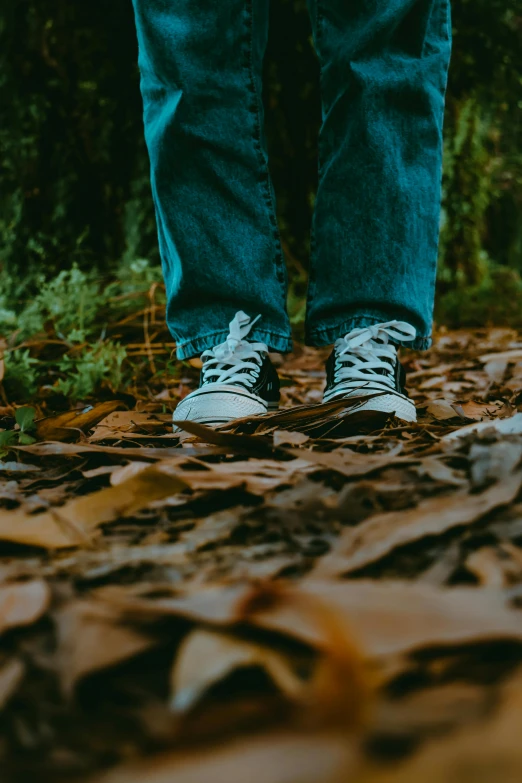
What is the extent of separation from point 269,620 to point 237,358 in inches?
31.4

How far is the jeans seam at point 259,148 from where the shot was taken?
1156mm

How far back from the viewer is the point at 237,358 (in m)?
1.17

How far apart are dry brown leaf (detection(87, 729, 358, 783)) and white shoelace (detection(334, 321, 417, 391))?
0.81 meters

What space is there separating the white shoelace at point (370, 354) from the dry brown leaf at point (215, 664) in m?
0.75

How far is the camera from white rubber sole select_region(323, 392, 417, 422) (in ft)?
3.33

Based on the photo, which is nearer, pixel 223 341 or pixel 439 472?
pixel 439 472

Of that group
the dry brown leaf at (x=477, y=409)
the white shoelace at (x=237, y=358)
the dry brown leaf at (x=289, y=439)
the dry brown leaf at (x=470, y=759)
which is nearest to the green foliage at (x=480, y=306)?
the dry brown leaf at (x=477, y=409)

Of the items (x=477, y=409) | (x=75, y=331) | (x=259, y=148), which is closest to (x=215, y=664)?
(x=477, y=409)

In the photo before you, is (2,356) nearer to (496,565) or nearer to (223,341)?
(223,341)

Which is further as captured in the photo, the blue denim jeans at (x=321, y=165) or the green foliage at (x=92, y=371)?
the green foliage at (x=92, y=371)

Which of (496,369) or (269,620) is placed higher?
(269,620)

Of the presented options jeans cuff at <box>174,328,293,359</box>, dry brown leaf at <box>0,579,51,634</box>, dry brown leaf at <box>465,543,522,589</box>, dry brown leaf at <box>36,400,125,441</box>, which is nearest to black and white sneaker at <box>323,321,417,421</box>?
jeans cuff at <box>174,328,293,359</box>

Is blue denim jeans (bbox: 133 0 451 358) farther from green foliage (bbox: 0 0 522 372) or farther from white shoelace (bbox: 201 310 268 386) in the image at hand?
green foliage (bbox: 0 0 522 372)

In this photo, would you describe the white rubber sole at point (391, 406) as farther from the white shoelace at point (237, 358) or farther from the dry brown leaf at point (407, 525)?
the dry brown leaf at point (407, 525)
